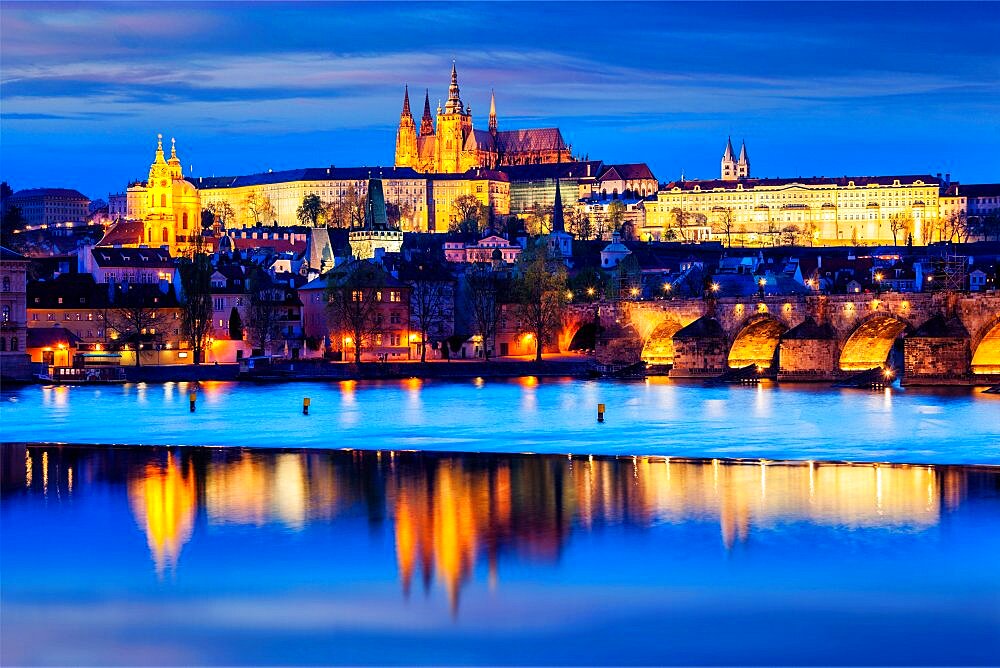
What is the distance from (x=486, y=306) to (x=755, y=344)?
14771 millimetres

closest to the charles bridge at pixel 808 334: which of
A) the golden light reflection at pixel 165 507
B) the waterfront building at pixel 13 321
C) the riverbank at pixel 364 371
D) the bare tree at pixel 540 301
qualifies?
the bare tree at pixel 540 301

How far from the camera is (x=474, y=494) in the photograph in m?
29.8

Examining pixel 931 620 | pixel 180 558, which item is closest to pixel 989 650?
pixel 931 620

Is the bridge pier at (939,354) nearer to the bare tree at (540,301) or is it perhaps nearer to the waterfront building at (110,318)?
the bare tree at (540,301)

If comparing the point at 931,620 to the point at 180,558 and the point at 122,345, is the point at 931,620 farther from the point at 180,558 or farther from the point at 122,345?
the point at 122,345

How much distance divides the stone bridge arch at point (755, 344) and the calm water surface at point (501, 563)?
34014mm

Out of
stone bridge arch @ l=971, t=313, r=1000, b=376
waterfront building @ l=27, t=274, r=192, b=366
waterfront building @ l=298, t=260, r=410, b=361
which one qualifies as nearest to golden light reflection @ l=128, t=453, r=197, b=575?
stone bridge arch @ l=971, t=313, r=1000, b=376

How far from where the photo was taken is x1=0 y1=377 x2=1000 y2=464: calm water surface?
125ft

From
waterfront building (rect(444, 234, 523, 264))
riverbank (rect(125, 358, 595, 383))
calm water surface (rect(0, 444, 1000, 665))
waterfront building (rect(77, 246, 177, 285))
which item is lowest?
calm water surface (rect(0, 444, 1000, 665))

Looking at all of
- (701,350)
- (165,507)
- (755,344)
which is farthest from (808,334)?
(165,507)

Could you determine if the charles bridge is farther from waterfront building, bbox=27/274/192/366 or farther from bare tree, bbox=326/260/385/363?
waterfront building, bbox=27/274/192/366

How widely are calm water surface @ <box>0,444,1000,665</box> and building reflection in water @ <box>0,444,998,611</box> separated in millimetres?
84

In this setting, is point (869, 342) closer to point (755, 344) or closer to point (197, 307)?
point (755, 344)

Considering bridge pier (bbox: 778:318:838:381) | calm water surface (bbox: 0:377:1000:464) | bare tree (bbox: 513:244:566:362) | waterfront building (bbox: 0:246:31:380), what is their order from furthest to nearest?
bare tree (bbox: 513:244:566:362)
waterfront building (bbox: 0:246:31:380)
bridge pier (bbox: 778:318:838:381)
calm water surface (bbox: 0:377:1000:464)
